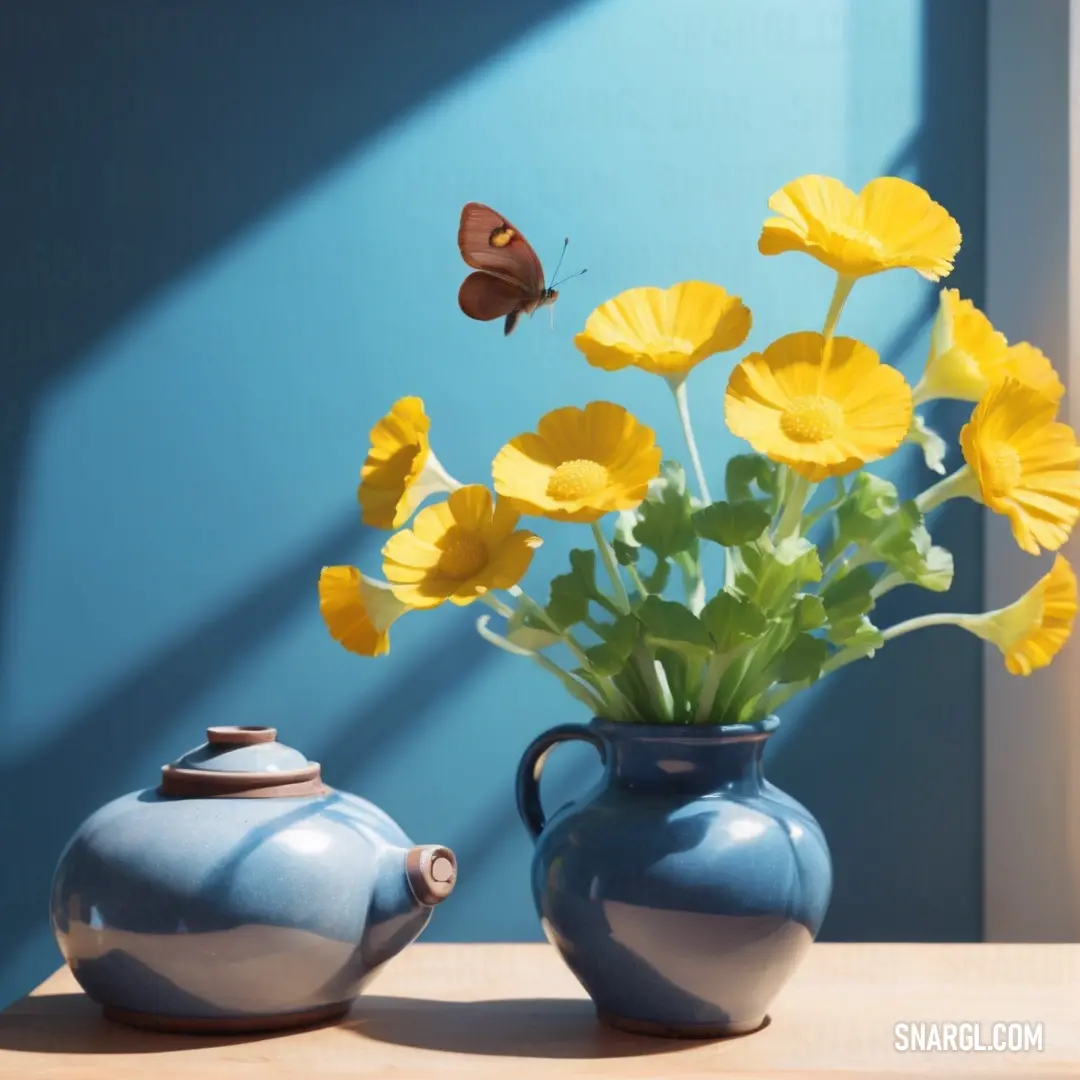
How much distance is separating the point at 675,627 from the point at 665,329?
220mm

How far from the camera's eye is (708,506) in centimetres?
99

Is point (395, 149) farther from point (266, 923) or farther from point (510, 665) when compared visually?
point (266, 923)

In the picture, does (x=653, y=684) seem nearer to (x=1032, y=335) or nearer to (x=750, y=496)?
(x=750, y=496)

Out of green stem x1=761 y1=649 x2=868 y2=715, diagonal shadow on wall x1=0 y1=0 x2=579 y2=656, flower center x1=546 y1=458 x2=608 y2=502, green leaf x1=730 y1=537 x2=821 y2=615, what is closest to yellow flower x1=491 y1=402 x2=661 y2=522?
flower center x1=546 y1=458 x2=608 y2=502

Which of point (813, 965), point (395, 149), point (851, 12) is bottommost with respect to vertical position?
point (813, 965)

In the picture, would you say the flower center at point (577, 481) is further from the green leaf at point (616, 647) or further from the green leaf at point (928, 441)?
the green leaf at point (928, 441)

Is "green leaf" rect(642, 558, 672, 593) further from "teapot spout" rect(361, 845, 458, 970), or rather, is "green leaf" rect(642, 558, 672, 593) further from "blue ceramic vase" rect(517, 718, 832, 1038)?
"teapot spout" rect(361, 845, 458, 970)

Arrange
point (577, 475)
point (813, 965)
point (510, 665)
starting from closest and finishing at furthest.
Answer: point (577, 475) < point (813, 965) < point (510, 665)

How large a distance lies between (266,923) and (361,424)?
86 cm

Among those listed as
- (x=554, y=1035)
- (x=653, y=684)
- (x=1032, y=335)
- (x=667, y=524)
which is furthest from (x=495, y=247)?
(x=1032, y=335)

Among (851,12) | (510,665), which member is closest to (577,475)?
(510,665)

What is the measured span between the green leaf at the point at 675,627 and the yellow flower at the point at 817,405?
0.43ft

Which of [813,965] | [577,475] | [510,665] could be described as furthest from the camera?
[510,665]

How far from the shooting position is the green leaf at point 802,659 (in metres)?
0.99
